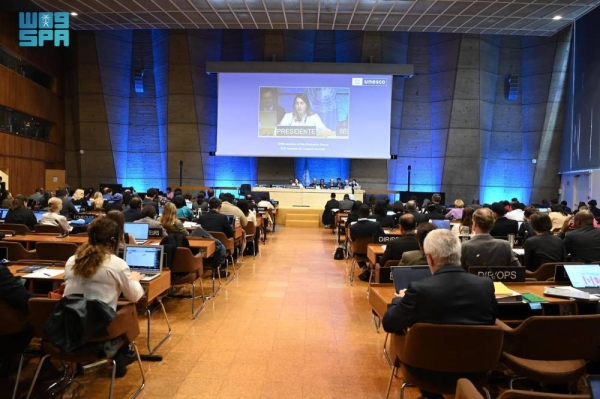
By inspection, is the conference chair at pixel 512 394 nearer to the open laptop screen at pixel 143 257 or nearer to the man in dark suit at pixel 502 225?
the open laptop screen at pixel 143 257

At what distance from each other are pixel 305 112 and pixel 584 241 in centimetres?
1221

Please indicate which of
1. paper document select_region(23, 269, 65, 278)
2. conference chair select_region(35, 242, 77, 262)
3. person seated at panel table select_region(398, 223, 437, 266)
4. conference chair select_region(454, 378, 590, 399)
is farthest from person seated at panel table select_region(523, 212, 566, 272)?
conference chair select_region(35, 242, 77, 262)

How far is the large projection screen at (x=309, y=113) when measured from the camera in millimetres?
15844

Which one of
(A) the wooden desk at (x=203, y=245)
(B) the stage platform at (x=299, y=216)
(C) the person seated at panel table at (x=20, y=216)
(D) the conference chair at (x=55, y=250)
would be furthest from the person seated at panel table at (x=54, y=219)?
(B) the stage platform at (x=299, y=216)

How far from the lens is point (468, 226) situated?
584 cm

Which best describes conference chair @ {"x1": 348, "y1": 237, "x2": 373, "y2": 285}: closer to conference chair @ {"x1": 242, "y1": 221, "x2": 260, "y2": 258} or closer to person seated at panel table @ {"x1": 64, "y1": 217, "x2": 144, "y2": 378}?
conference chair @ {"x1": 242, "y1": 221, "x2": 260, "y2": 258}

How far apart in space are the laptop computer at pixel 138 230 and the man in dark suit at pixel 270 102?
10.9m

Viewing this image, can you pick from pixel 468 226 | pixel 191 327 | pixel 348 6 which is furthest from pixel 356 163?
pixel 191 327

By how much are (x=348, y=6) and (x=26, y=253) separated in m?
10.6

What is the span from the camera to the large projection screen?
15.8 m

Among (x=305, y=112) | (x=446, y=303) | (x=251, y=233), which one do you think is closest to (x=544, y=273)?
(x=446, y=303)

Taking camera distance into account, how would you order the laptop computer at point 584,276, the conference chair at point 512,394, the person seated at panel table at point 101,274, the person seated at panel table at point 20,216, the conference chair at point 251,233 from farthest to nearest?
the conference chair at point 251,233, the person seated at panel table at point 20,216, the laptop computer at point 584,276, the person seated at panel table at point 101,274, the conference chair at point 512,394

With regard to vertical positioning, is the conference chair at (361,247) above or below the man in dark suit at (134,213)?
below

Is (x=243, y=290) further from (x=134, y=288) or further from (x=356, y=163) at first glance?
(x=356, y=163)
